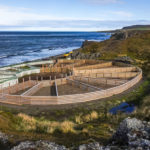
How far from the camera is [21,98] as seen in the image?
24156 millimetres

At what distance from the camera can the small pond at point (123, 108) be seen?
22422 mm

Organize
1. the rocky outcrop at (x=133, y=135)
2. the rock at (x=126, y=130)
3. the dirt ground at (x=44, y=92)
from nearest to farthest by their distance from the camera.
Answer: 1. the rocky outcrop at (x=133, y=135)
2. the rock at (x=126, y=130)
3. the dirt ground at (x=44, y=92)

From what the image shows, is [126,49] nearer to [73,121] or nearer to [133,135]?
[73,121]

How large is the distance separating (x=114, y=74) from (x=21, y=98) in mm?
18969

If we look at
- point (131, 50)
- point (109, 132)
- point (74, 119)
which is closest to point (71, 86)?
point (74, 119)

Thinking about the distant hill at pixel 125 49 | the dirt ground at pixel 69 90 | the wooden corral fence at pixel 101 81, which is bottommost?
the dirt ground at pixel 69 90

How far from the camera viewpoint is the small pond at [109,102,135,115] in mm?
22422

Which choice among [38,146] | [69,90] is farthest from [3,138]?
[69,90]

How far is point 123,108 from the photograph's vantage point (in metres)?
23.5

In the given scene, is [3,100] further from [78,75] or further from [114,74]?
[114,74]

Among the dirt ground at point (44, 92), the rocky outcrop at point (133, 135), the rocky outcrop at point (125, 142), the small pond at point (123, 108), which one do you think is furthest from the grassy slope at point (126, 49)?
the rocky outcrop at point (125, 142)

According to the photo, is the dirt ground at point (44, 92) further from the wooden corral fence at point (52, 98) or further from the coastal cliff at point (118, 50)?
the coastal cliff at point (118, 50)

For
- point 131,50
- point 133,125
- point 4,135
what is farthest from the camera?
point 131,50

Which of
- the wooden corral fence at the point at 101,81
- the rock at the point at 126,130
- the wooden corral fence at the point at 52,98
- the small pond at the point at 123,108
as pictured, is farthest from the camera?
the wooden corral fence at the point at 101,81
